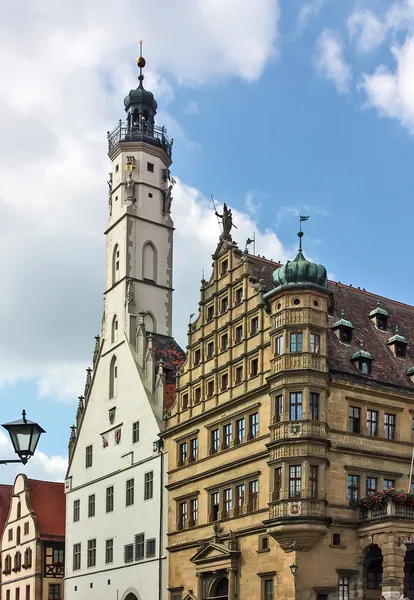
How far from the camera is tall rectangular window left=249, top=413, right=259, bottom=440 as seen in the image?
1871 inches

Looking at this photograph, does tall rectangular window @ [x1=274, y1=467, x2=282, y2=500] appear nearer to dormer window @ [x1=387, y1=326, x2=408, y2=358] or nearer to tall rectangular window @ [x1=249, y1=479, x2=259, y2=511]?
tall rectangular window @ [x1=249, y1=479, x2=259, y2=511]

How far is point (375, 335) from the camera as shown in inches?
2044

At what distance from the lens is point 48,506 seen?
246 ft

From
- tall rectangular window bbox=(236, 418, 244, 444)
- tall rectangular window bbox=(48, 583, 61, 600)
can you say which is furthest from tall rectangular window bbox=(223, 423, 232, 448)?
tall rectangular window bbox=(48, 583, 61, 600)

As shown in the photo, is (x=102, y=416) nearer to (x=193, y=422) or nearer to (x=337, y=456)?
(x=193, y=422)

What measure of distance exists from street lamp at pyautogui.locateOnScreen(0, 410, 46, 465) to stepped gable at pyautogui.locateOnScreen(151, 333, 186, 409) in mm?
38063

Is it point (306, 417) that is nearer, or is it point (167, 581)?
point (306, 417)

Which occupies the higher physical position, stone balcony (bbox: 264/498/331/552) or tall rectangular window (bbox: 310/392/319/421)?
tall rectangular window (bbox: 310/392/319/421)

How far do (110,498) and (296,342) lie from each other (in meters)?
20.4

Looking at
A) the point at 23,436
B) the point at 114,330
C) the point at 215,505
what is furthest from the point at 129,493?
the point at 23,436

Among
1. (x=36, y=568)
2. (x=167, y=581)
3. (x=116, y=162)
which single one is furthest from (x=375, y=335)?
(x=36, y=568)

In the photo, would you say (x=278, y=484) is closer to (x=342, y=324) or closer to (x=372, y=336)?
(x=342, y=324)

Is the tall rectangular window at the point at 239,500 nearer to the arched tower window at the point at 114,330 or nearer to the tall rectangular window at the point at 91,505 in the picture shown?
the tall rectangular window at the point at 91,505

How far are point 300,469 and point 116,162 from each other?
31.2 m
